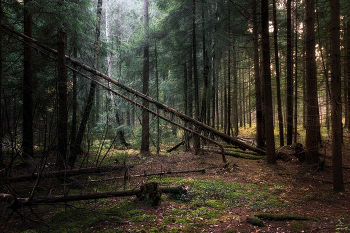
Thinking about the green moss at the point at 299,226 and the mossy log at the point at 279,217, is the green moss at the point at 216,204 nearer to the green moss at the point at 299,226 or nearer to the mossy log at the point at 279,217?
the mossy log at the point at 279,217

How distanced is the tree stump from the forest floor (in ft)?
0.52

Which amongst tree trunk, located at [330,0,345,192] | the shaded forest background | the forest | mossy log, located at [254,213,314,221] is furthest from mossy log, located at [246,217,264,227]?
tree trunk, located at [330,0,345,192]

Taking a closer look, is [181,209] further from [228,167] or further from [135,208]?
[228,167]

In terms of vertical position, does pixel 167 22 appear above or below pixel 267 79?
above

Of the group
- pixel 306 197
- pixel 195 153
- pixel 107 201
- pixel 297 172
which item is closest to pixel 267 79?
pixel 297 172

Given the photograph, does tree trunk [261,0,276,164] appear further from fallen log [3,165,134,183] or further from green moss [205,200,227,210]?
fallen log [3,165,134,183]

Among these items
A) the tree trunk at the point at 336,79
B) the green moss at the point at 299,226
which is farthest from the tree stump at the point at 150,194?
the tree trunk at the point at 336,79

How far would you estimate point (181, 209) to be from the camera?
498 cm

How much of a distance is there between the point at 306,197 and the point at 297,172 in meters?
2.34

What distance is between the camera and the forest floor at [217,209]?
3990 millimetres

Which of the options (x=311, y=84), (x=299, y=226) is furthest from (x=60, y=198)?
(x=311, y=84)

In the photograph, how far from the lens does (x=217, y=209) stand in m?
5.02

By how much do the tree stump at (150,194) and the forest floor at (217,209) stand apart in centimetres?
16

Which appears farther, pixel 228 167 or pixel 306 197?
pixel 228 167
